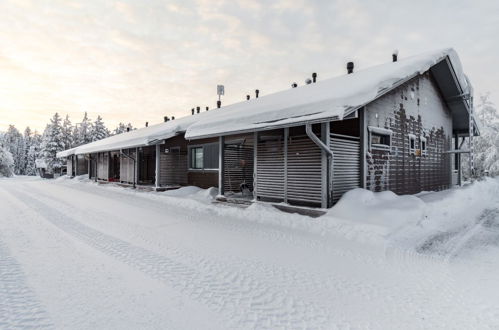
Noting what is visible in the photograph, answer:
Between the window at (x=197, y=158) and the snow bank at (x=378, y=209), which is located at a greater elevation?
the window at (x=197, y=158)

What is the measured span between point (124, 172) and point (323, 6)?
15.4 m

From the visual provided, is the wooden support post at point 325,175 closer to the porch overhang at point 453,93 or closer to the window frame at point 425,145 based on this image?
the window frame at point 425,145

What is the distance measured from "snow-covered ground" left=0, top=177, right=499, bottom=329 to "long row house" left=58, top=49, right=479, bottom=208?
1238 mm

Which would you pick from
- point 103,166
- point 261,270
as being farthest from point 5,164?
point 261,270

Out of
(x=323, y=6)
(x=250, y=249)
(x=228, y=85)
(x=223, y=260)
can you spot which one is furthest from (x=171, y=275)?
(x=228, y=85)

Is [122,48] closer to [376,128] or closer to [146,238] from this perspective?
[146,238]

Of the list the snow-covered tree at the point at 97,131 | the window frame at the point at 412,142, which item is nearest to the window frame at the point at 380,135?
the window frame at the point at 412,142

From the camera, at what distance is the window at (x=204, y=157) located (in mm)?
13477

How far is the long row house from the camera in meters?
7.93

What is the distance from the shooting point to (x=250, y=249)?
527cm

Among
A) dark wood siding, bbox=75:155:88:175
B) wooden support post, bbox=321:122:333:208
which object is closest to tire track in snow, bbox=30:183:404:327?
wooden support post, bbox=321:122:333:208

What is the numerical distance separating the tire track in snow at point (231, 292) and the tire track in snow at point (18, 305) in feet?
4.17

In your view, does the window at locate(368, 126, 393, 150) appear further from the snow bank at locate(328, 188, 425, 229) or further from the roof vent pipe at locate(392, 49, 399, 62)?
the roof vent pipe at locate(392, 49, 399, 62)

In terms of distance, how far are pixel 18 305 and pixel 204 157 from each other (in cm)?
1130
